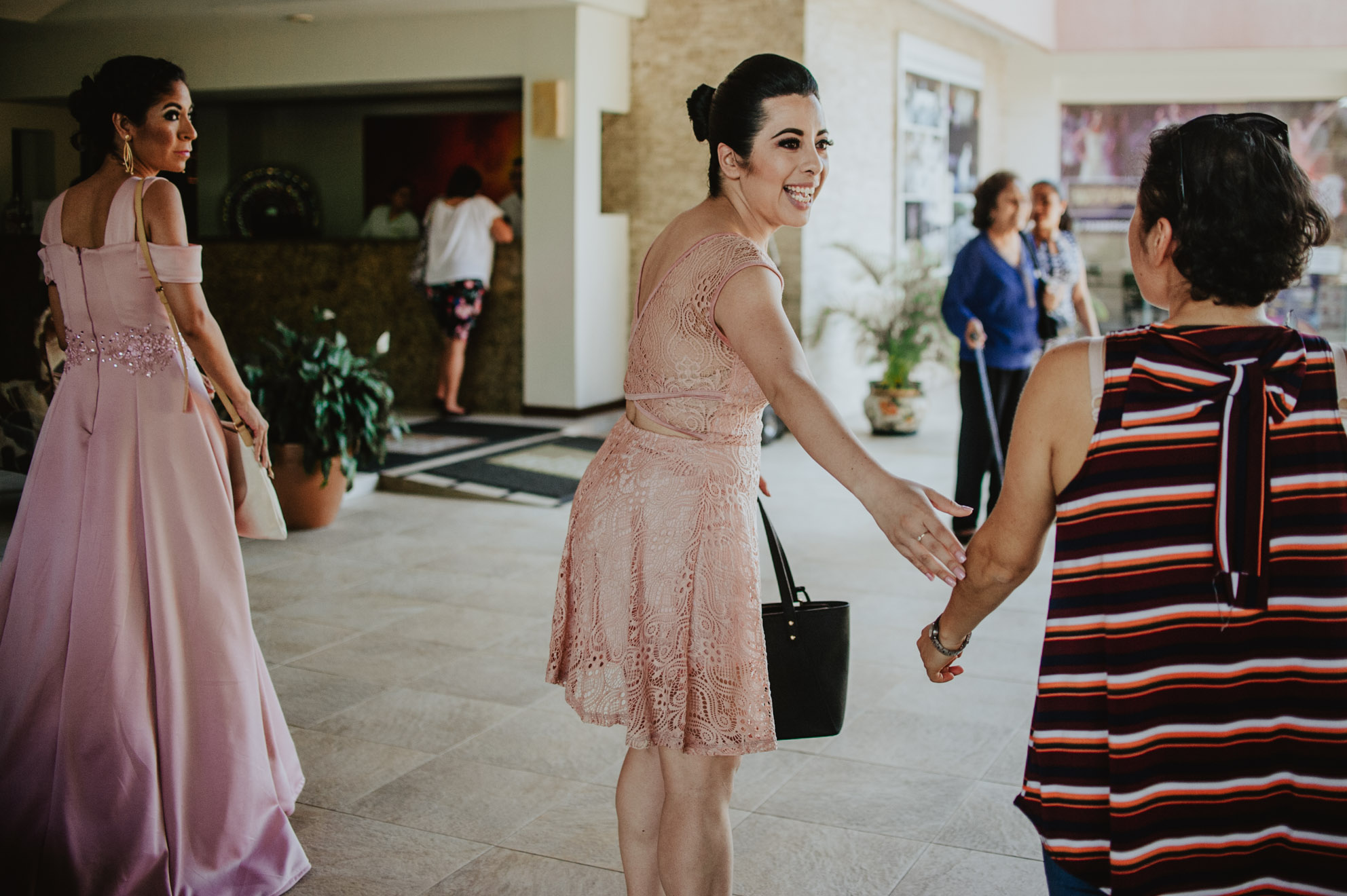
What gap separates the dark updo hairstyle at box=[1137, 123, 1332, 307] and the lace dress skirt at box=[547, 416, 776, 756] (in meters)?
0.87

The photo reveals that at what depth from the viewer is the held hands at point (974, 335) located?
230 inches

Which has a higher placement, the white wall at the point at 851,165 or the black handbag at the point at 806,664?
the white wall at the point at 851,165

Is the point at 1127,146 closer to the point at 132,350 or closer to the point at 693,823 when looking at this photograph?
the point at 132,350

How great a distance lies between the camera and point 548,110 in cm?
950

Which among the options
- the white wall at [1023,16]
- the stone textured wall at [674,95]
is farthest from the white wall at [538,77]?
the white wall at [1023,16]

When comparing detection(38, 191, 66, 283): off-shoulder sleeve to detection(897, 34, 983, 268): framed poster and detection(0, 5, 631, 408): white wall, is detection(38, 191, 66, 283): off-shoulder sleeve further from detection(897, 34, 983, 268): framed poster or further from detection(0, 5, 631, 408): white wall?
detection(897, 34, 983, 268): framed poster

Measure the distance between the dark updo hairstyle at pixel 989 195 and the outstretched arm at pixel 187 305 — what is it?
3.91 meters

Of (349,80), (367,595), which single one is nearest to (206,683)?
(367,595)

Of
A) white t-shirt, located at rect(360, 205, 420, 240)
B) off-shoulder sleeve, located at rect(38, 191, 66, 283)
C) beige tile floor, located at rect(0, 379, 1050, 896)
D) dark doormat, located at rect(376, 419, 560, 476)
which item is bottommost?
beige tile floor, located at rect(0, 379, 1050, 896)

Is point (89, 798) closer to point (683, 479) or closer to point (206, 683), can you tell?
point (206, 683)

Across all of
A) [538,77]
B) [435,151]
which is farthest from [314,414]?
[435,151]

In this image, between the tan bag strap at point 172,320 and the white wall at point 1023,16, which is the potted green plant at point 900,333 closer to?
the white wall at point 1023,16

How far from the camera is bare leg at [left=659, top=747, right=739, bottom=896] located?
2.18m

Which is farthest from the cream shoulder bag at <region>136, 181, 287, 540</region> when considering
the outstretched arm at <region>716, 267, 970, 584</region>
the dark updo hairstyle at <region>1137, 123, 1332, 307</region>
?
the dark updo hairstyle at <region>1137, 123, 1332, 307</region>
